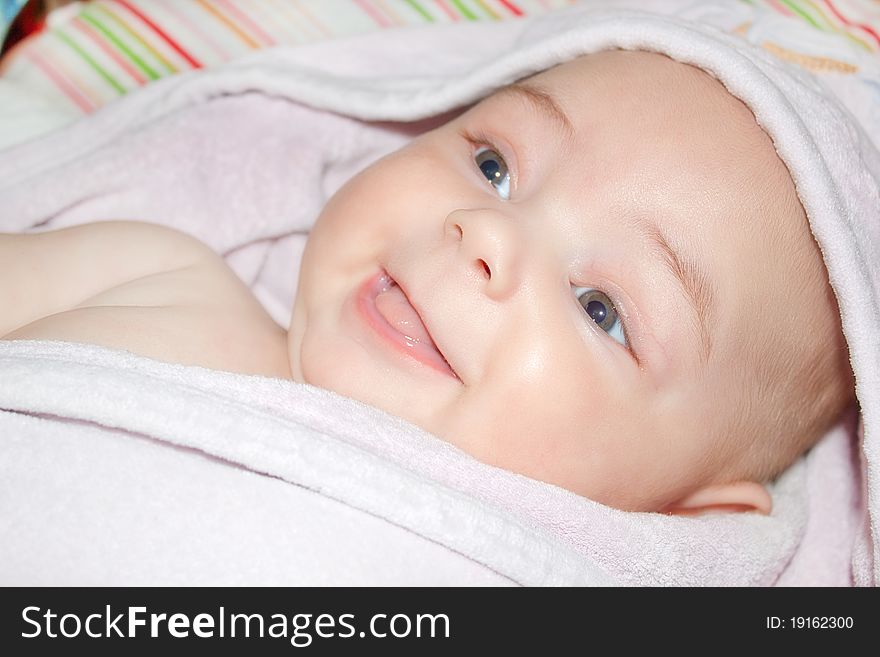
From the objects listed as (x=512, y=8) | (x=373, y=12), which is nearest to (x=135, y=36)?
(x=373, y=12)

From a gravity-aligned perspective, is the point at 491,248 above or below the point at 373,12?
below

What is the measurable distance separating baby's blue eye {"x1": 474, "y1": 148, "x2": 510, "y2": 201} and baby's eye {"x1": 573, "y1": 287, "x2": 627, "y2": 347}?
0.18 m

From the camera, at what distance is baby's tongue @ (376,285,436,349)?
4.30 feet

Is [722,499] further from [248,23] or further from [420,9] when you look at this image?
[248,23]

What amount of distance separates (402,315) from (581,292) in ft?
0.80

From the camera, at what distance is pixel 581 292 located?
1308 mm

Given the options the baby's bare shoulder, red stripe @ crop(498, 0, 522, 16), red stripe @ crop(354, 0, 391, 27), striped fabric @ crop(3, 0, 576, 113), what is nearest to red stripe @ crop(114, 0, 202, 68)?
striped fabric @ crop(3, 0, 576, 113)

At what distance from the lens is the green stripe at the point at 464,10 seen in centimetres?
197

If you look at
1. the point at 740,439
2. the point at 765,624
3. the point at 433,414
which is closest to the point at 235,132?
the point at 433,414

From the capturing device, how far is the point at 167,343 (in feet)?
4.33

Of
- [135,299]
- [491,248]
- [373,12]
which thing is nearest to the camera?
[491,248]

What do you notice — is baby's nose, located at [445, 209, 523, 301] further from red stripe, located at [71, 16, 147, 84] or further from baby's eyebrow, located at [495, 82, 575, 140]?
red stripe, located at [71, 16, 147, 84]

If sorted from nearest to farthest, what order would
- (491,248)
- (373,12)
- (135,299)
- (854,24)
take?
(491,248)
(135,299)
(854,24)
(373,12)

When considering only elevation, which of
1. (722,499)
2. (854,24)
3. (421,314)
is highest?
(854,24)
